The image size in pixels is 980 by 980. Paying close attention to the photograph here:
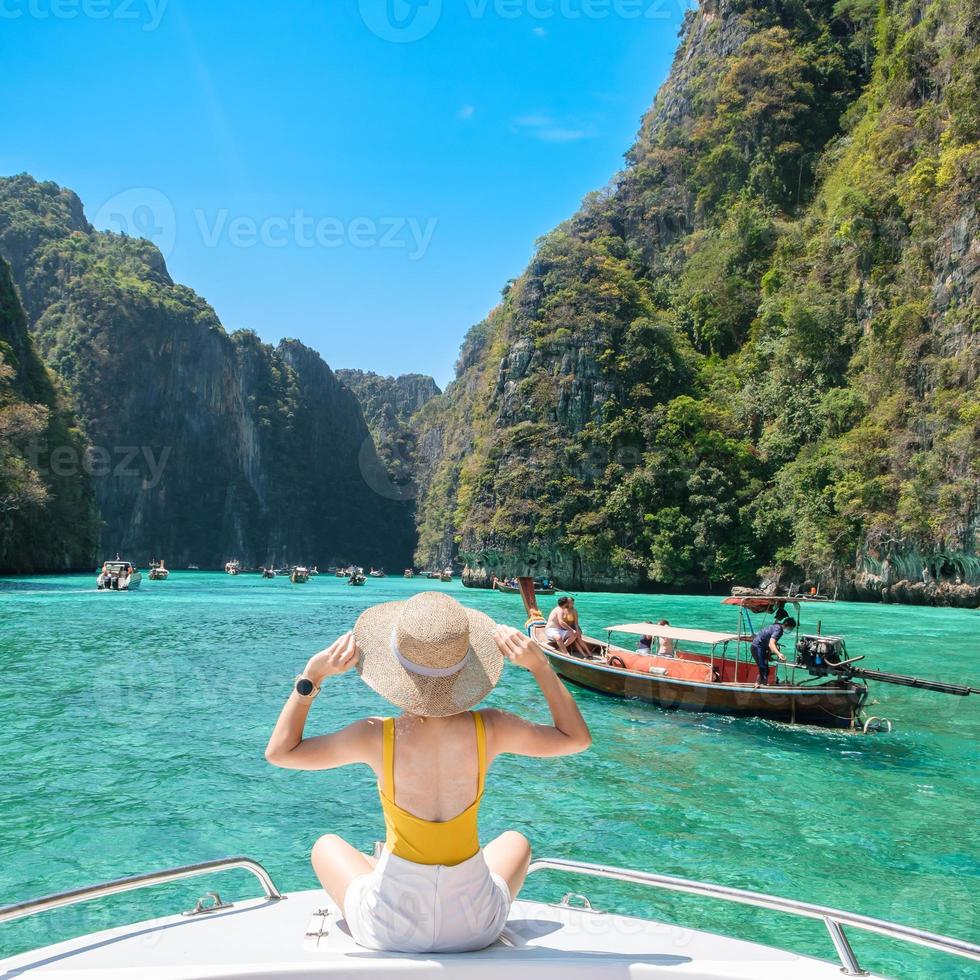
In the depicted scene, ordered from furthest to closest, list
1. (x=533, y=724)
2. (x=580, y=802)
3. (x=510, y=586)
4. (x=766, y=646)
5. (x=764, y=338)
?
(x=510, y=586), (x=764, y=338), (x=766, y=646), (x=580, y=802), (x=533, y=724)

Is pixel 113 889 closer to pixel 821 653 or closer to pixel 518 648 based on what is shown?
pixel 518 648

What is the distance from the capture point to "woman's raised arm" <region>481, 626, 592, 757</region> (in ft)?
8.75

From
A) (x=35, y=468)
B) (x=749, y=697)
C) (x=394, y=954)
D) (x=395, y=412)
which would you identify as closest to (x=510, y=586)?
(x=35, y=468)

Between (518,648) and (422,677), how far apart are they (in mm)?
332

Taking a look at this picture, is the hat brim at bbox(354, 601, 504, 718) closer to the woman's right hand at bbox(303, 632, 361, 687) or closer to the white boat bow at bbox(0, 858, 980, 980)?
the woman's right hand at bbox(303, 632, 361, 687)

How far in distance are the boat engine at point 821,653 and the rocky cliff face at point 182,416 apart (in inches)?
3956

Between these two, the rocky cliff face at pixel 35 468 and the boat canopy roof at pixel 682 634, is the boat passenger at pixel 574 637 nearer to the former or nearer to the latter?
the boat canopy roof at pixel 682 634

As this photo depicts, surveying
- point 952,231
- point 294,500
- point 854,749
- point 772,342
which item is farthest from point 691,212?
point 294,500

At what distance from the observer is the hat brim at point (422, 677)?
251 cm

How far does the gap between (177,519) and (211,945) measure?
12001cm

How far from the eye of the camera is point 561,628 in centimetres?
1510

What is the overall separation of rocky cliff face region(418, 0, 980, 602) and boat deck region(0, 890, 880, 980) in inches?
1457

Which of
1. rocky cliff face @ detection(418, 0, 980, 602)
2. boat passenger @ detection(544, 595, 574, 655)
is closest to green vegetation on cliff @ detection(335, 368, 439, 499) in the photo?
rocky cliff face @ detection(418, 0, 980, 602)

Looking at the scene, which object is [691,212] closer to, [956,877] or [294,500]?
[956,877]
